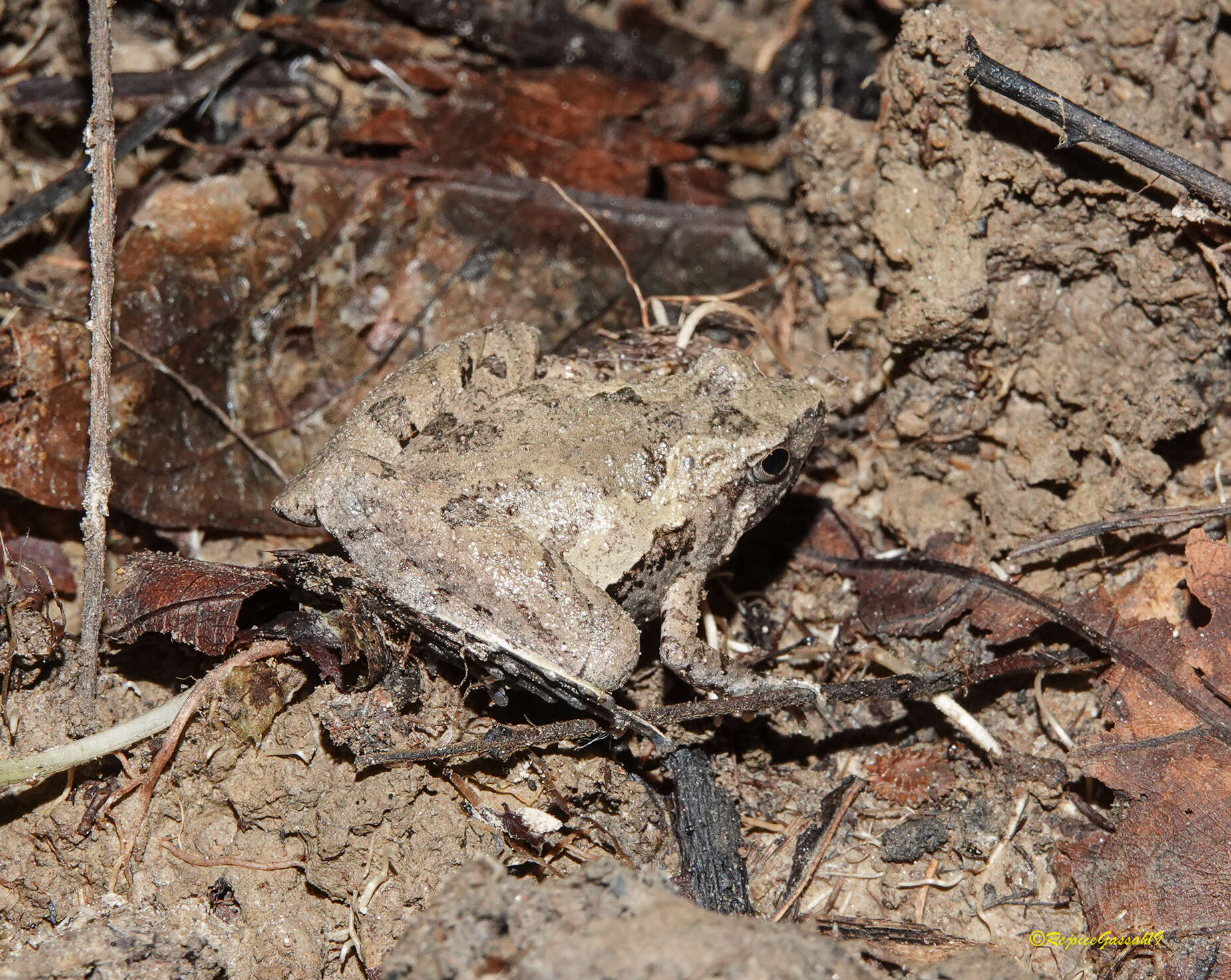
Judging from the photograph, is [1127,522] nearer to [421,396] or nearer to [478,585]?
[478,585]

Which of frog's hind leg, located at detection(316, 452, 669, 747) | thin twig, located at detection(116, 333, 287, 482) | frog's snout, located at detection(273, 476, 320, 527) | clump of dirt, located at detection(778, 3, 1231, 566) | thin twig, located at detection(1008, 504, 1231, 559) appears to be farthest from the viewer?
thin twig, located at detection(116, 333, 287, 482)

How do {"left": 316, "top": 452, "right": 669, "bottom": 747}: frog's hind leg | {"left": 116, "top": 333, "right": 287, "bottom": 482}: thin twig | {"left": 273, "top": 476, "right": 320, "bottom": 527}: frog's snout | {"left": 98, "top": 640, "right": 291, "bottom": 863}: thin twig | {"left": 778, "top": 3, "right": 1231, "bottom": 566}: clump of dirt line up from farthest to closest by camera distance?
1. {"left": 116, "top": 333, "right": 287, "bottom": 482}: thin twig
2. {"left": 778, "top": 3, "right": 1231, "bottom": 566}: clump of dirt
3. {"left": 98, "top": 640, "right": 291, "bottom": 863}: thin twig
4. {"left": 273, "top": 476, "right": 320, "bottom": 527}: frog's snout
5. {"left": 316, "top": 452, "right": 669, "bottom": 747}: frog's hind leg

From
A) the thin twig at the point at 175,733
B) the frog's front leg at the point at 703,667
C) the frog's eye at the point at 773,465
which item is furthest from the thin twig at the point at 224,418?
the frog's eye at the point at 773,465

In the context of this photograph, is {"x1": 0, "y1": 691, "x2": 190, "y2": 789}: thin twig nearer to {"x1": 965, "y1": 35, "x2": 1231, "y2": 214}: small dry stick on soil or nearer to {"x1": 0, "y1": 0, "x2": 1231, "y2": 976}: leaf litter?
{"x1": 0, "y1": 0, "x2": 1231, "y2": 976}: leaf litter

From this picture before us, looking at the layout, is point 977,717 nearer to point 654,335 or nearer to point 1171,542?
point 1171,542

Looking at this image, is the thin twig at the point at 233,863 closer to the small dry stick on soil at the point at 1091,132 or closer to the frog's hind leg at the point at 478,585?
the frog's hind leg at the point at 478,585

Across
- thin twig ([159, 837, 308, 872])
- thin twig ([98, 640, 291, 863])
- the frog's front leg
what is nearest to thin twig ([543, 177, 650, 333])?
the frog's front leg

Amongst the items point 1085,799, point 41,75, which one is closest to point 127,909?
point 1085,799

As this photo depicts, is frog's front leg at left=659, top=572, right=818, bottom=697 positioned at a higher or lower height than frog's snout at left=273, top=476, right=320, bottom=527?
lower
